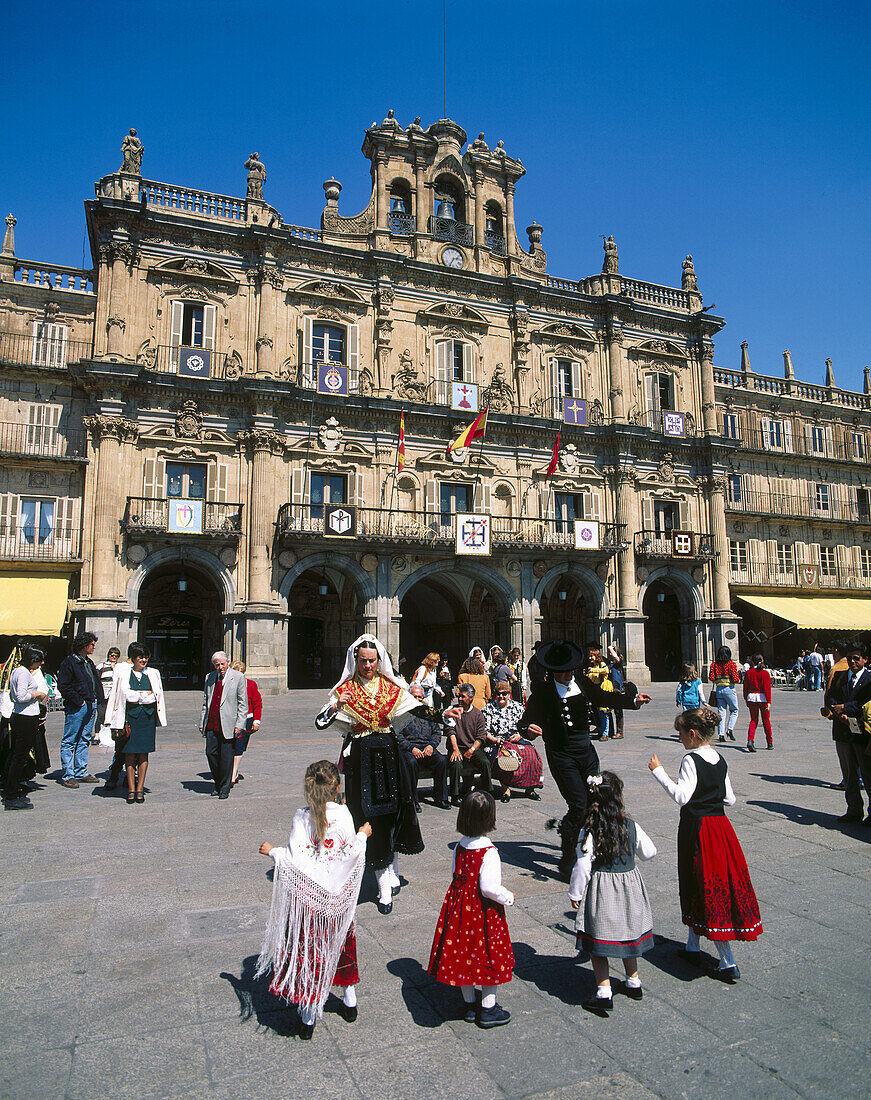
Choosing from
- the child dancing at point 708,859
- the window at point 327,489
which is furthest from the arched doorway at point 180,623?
the child dancing at point 708,859

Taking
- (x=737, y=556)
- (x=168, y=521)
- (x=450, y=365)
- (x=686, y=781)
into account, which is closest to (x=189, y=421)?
(x=168, y=521)

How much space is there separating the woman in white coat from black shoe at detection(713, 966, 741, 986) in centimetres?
646

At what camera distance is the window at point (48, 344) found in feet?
80.3

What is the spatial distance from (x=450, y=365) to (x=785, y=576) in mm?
19604

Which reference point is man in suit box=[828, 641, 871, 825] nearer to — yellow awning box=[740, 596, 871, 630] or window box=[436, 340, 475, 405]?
window box=[436, 340, 475, 405]

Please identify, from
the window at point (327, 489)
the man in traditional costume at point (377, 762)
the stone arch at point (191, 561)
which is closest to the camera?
the man in traditional costume at point (377, 762)

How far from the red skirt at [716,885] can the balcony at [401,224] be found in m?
28.4

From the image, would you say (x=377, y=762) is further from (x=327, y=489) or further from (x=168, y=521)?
(x=327, y=489)

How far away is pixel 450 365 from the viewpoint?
29016mm

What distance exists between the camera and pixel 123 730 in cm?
868

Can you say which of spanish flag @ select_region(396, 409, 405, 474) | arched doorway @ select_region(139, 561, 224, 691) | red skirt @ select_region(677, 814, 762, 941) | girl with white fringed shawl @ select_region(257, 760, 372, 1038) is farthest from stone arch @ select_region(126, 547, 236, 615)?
red skirt @ select_region(677, 814, 762, 941)

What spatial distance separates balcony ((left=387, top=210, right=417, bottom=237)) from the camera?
29.0 meters

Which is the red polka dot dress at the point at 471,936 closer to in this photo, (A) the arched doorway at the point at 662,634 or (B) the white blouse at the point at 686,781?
(B) the white blouse at the point at 686,781

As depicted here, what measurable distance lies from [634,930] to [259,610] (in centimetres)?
2137
